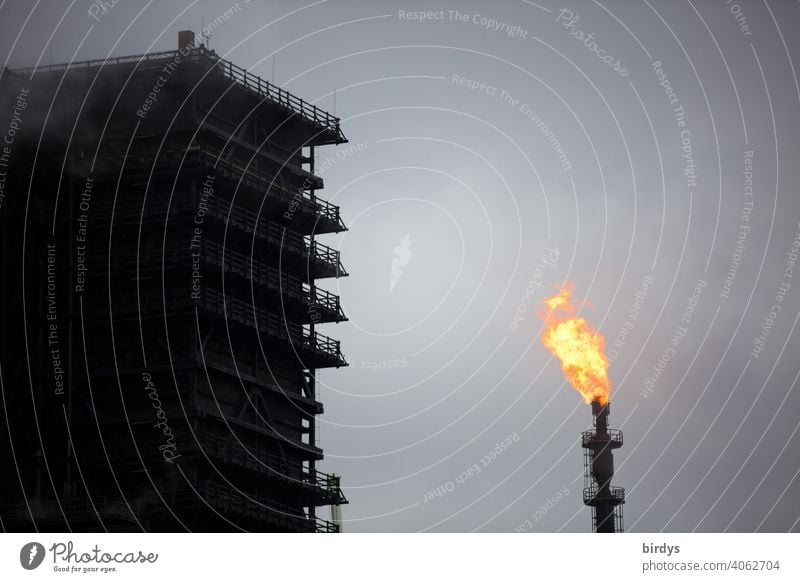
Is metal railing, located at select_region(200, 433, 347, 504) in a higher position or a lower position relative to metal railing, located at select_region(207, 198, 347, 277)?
lower

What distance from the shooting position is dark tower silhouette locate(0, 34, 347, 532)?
109 metres

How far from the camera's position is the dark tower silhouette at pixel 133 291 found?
109m

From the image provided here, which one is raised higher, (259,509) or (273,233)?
(273,233)

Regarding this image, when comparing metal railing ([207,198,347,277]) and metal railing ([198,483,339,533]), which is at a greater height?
metal railing ([207,198,347,277])

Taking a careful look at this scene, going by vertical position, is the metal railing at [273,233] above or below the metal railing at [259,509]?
above

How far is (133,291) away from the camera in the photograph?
4353 inches

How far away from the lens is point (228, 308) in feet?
368

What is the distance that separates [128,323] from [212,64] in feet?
47.1

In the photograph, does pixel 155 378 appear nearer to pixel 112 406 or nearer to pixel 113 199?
pixel 112 406

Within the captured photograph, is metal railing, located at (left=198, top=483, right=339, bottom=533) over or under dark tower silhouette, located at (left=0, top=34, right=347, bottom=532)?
under

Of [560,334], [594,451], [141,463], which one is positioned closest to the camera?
[141,463]
